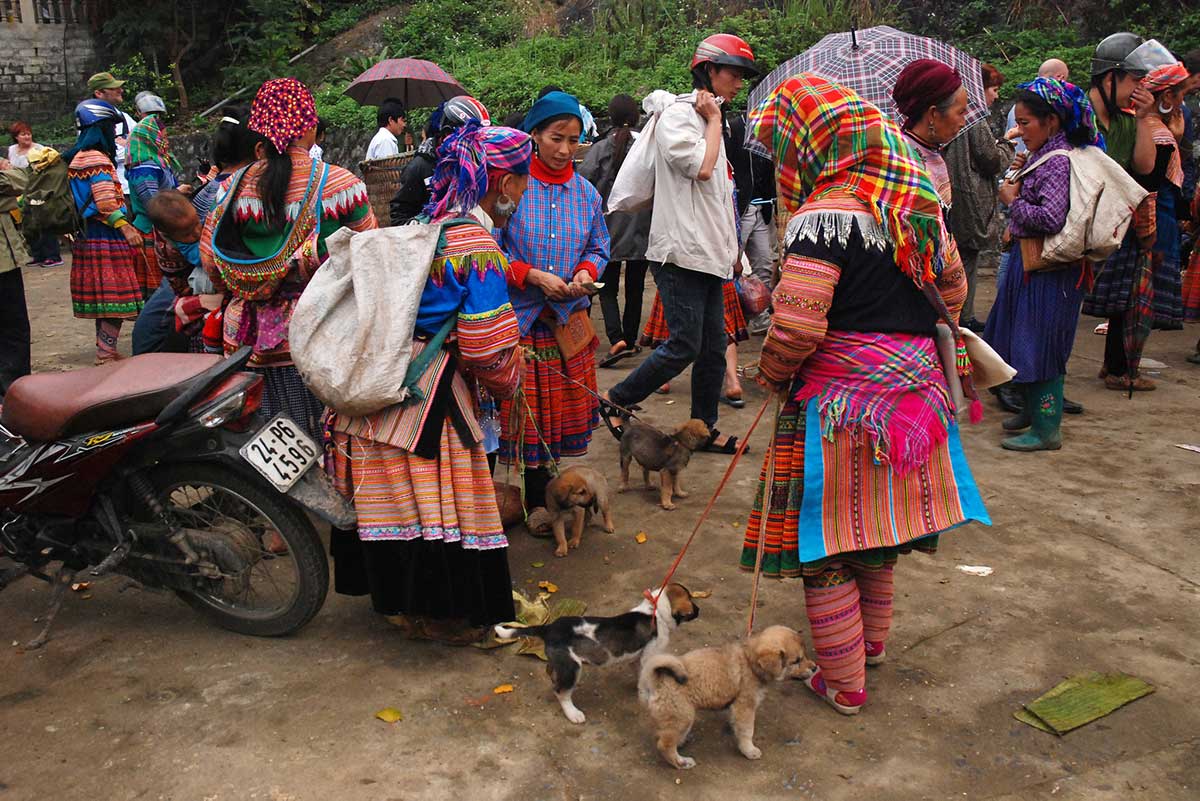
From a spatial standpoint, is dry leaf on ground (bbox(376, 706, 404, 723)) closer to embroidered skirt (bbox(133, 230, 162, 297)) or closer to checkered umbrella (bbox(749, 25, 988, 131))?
checkered umbrella (bbox(749, 25, 988, 131))

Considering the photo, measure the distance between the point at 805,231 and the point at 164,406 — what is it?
2358 millimetres

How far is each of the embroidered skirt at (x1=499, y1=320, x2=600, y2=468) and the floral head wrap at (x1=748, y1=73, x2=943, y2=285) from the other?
181cm

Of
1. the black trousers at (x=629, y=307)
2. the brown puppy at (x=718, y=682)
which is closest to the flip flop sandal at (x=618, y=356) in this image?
the black trousers at (x=629, y=307)

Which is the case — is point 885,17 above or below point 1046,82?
above

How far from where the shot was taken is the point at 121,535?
3.73m

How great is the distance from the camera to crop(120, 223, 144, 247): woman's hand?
25.6 feet

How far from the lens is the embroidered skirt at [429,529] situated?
11.3 feet

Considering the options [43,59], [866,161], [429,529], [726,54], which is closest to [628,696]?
[429,529]

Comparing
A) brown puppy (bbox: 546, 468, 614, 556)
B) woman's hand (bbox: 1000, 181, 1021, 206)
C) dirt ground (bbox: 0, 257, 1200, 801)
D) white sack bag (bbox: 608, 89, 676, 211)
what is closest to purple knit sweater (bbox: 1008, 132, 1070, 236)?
woman's hand (bbox: 1000, 181, 1021, 206)

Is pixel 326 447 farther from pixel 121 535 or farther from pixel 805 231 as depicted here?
pixel 805 231

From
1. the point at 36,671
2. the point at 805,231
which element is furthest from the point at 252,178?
the point at 805,231

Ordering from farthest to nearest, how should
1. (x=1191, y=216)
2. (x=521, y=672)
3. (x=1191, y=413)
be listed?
(x=1191, y=216) < (x=1191, y=413) < (x=521, y=672)

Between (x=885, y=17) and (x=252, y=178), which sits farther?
(x=885, y=17)

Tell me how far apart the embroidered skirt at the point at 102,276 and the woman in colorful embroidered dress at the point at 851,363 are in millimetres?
6530
